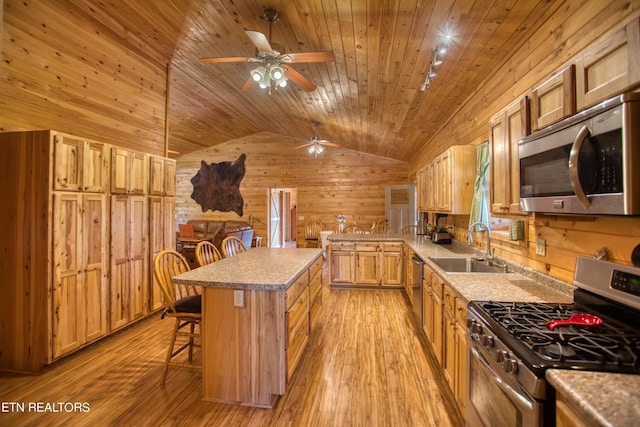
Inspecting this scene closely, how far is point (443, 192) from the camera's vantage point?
3613mm

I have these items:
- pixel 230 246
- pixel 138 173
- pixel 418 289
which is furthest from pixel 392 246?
pixel 138 173

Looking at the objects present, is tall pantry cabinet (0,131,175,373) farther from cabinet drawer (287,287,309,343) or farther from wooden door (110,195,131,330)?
cabinet drawer (287,287,309,343)

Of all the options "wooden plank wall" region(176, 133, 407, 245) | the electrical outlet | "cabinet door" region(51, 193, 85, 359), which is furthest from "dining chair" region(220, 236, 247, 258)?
"wooden plank wall" region(176, 133, 407, 245)

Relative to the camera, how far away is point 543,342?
3.70ft

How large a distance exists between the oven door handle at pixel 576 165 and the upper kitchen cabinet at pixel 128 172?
3802 mm

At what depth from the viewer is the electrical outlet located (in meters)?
2.07

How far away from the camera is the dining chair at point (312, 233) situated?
26.0 feet

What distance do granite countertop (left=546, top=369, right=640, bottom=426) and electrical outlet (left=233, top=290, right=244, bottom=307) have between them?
1.69 m

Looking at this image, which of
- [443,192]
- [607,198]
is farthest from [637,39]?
[443,192]

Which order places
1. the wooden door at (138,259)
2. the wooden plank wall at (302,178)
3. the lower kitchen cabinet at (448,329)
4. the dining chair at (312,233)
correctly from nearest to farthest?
the lower kitchen cabinet at (448,329) → the wooden door at (138,259) → the dining chair at (312,233) → the wooden plank wall at (302,178)

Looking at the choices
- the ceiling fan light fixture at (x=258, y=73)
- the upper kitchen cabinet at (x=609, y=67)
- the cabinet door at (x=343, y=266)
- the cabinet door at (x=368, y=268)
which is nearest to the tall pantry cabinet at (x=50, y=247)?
the ceiling fan light fixture at (x=258, y=73)

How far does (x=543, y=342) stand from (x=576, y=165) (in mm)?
708

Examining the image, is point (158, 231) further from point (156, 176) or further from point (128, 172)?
point (128, 172)

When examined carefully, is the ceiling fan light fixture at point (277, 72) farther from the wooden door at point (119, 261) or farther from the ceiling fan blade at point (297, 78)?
the wooden door at point (119, 261)
